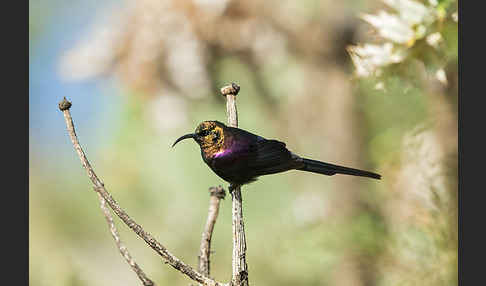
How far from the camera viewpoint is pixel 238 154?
0.91 metres

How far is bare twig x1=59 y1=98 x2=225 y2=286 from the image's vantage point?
66 cm

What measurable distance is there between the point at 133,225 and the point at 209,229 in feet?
0.81

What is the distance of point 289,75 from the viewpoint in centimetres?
267

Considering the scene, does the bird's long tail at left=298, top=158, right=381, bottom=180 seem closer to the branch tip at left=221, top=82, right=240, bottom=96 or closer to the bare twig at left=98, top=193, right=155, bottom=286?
the branch tip at left=221, top=82, right=240, bottom=96

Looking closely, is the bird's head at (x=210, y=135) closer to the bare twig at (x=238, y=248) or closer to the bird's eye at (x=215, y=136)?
the bird's eye at (x=215, y=136)

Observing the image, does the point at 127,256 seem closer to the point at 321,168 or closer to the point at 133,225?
the point at 133,225

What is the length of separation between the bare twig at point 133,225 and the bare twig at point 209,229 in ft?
0.55

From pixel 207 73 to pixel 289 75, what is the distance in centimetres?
48

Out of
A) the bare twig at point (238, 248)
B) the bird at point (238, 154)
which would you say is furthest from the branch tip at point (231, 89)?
the bare twig at point (238, 248)

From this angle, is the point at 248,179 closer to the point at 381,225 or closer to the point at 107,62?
the point at 381,225

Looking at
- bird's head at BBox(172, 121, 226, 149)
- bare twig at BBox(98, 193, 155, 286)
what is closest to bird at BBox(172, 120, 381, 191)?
bird's head at BBox(172, 121, 226, 149)

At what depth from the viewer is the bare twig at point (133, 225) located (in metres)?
0.66

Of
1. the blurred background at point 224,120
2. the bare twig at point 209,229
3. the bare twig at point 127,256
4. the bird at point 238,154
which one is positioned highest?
the blurred background at point 224,120

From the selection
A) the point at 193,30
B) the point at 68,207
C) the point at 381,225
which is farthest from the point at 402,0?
the point at 68,207
